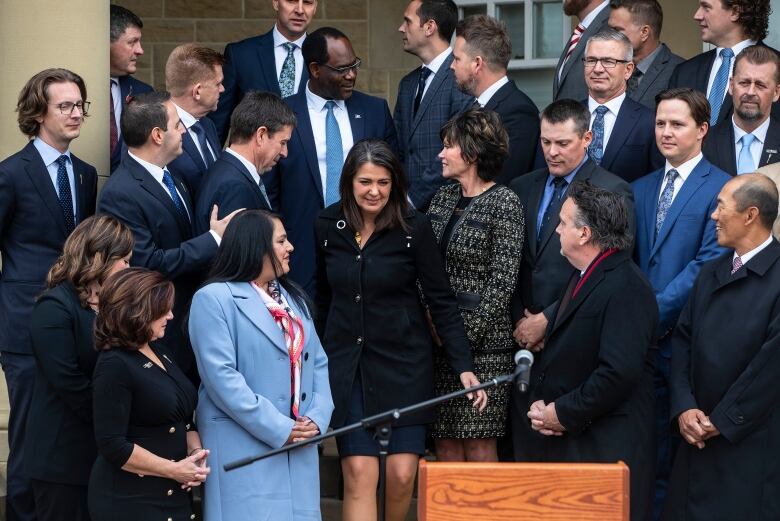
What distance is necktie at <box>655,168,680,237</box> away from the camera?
673cm

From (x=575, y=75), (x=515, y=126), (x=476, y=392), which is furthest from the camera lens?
(x=575, y=75)

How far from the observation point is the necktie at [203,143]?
720cm

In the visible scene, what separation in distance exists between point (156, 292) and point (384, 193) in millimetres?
1370

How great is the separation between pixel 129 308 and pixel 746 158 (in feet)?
10.5

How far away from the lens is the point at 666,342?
664 cm

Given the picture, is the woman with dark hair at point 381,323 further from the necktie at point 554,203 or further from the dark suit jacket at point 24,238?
the dark suit jacket at point 24,238

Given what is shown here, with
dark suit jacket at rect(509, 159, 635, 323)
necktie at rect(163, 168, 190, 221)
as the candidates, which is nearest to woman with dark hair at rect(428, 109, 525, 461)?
dark suit jacket at rect(509, 159, 635, 323)

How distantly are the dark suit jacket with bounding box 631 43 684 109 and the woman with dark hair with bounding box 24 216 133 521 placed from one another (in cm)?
318

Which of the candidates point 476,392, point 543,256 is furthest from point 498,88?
point 476,392

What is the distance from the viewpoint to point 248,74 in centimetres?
805

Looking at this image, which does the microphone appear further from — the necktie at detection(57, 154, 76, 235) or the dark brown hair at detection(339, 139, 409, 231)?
the necktie at detection(57, 154, 76, 235)

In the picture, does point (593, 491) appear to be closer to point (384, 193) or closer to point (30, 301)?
point (384, 193)

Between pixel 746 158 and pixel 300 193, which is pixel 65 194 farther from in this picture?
pixel 746 158

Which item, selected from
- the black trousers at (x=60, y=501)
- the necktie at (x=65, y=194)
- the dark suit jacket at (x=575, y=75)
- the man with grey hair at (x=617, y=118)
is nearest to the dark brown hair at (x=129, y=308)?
the black trousers at (x=60, y=501)
